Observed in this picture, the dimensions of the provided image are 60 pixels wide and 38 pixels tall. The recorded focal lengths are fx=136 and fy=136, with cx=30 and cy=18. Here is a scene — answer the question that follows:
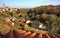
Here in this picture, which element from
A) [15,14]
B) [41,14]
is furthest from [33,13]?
[15,14]

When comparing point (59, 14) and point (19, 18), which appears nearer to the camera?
point (19, 18)

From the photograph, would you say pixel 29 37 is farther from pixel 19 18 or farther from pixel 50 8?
pixel 50 8

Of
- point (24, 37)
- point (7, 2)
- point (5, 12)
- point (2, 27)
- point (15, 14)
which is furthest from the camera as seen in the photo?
point (15, 14)

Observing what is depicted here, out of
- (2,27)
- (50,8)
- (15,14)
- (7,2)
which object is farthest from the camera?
(50,8)

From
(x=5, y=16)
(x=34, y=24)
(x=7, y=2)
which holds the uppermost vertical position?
(x=7, y=2)

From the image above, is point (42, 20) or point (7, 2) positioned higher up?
point (7, 2)

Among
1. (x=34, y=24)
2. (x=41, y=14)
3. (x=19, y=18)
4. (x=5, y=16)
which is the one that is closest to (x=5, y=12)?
(x=5, y=16)

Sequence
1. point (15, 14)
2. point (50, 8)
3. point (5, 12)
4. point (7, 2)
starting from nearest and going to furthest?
1. point (7, 2)
2. point (5, 12)
3. point (15, 14)
4. point (50, 8)

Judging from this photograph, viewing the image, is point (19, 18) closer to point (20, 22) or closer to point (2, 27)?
point (20, 22)

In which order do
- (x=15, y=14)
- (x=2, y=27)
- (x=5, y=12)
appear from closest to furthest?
1. (x=2, y=27)
2. (x=5, y=12)
3. (x=15, y=14)
